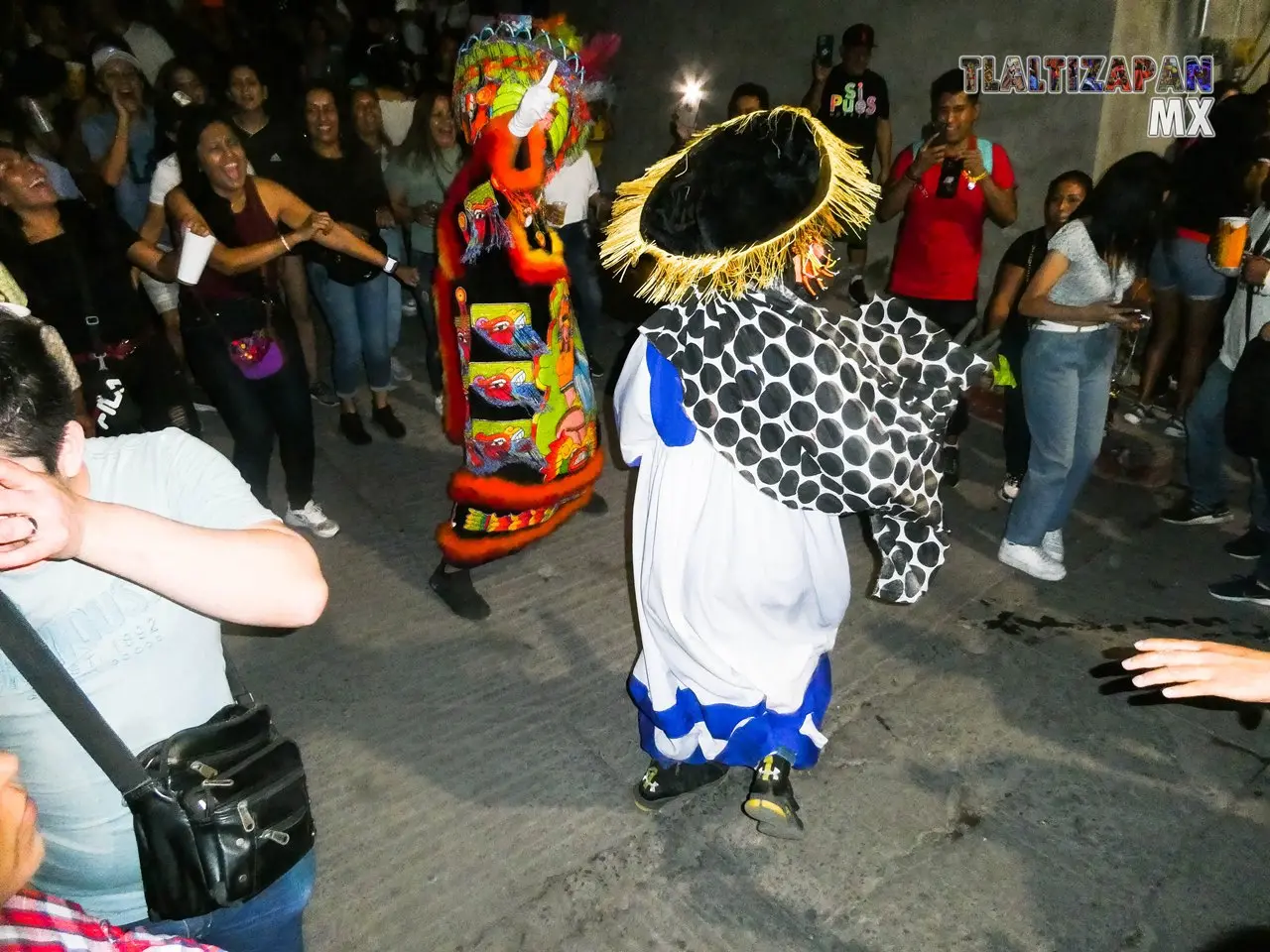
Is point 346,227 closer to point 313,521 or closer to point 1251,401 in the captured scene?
point 313,521

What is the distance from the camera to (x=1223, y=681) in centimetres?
160

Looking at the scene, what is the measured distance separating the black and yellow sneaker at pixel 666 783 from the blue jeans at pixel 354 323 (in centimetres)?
302

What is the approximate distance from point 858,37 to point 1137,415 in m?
3.12

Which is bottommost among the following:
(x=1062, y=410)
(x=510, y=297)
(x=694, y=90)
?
(x=1062, y=410)

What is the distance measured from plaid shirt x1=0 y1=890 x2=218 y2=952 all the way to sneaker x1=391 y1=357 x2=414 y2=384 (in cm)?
496

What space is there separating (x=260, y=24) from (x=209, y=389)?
681 cm

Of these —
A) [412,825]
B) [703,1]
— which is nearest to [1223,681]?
[412,825]

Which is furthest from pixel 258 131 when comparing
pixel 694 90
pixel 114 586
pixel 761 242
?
pixel 694 90

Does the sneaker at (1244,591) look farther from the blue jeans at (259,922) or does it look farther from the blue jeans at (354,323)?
the blue jeans at (354,323)

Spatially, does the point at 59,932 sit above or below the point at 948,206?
below

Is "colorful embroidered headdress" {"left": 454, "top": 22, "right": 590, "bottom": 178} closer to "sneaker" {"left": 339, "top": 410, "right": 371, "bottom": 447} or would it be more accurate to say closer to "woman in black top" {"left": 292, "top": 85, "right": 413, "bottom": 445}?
"woman in black top" {"left": 292, "top": 85, "right": 413, "bottom": 445}

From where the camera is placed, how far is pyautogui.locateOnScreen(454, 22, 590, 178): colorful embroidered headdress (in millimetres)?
2930

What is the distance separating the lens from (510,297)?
300 centimetres

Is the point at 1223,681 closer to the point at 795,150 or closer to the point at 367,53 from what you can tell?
the point at 795,150
